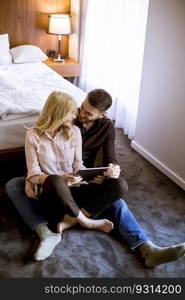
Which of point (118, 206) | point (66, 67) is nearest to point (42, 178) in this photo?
point (118, 206)

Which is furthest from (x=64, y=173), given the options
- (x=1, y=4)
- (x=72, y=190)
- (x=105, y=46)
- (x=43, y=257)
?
(x=1, y=4)

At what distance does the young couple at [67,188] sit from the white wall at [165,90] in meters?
0.72

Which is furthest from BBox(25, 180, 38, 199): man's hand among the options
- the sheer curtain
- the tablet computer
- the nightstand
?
the nightstand

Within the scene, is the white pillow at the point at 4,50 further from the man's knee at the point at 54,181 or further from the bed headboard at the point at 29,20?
the man's knee at the point at 54,181

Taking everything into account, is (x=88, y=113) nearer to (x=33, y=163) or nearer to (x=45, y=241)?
(x=33, y=163)

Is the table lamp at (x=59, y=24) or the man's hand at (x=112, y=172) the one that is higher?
the table lamp at (x=59, y=24)

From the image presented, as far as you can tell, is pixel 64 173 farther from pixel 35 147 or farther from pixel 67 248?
pixel 67 248

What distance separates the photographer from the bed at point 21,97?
252 cm

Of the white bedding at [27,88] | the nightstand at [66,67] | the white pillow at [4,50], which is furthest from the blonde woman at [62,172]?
the nightstand at [66,67]

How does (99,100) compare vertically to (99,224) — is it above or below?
above

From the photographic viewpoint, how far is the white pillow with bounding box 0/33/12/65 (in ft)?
12.7

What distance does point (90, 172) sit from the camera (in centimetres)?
212

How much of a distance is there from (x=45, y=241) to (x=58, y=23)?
282 cm

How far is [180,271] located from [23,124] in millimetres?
1352
